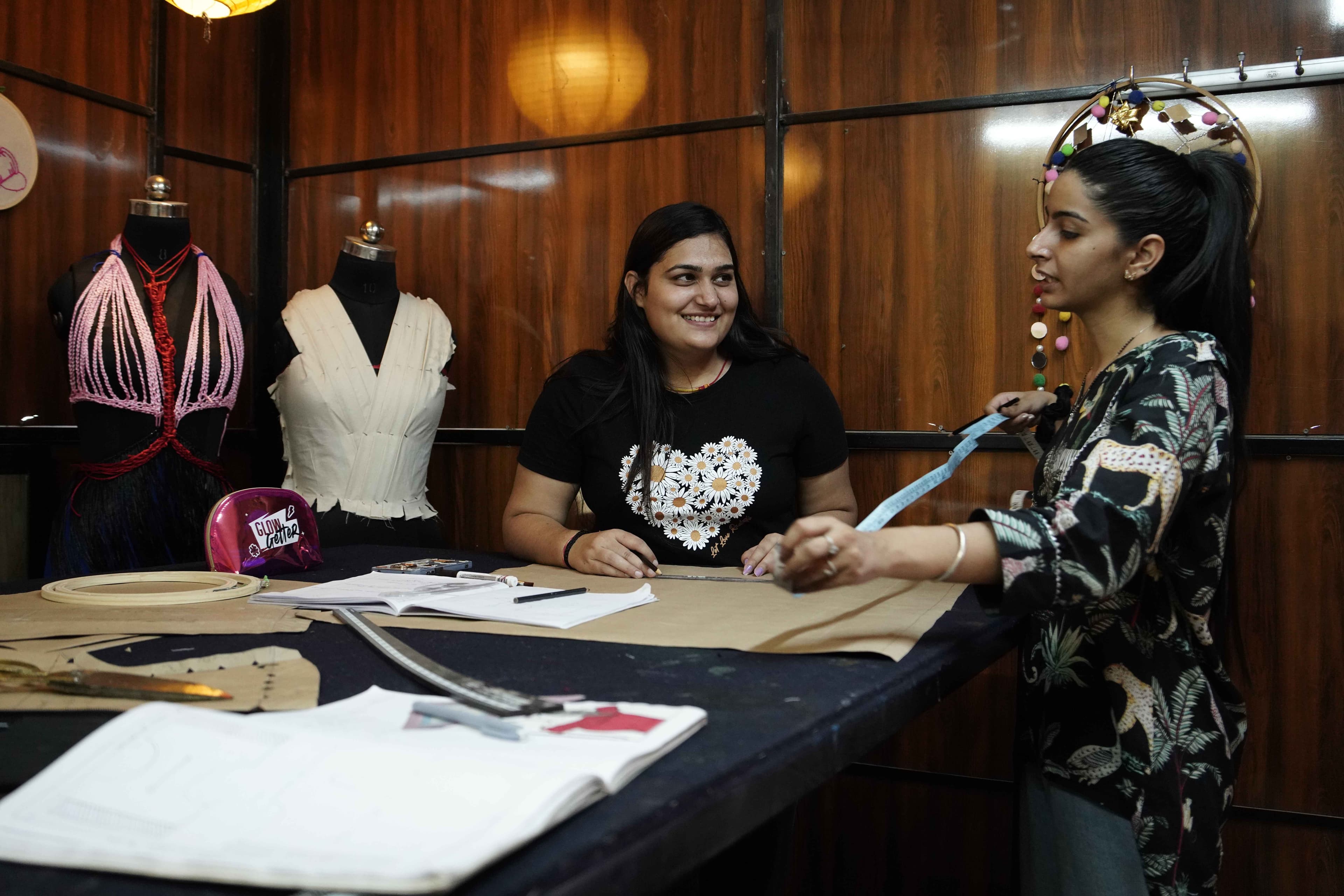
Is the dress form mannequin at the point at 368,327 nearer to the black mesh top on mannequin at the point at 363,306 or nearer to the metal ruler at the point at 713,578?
the black mesh top on mannequin at the point at 363,306

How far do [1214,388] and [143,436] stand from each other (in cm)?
221

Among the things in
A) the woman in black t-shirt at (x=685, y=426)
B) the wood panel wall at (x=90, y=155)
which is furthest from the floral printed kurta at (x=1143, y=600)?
the wood panel wall at (x=90, y=155)

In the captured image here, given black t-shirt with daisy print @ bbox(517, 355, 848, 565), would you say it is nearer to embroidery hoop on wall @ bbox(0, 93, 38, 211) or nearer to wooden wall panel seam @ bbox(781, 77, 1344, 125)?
wooden wall panel seam @ bbox(781, 77, 1344, 125)

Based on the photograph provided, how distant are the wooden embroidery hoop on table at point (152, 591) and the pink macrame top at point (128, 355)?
85cm

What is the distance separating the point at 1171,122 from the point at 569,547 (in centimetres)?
166

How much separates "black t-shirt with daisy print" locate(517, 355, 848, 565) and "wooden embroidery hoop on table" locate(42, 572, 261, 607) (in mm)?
766

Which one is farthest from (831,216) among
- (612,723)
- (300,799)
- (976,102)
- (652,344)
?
(300,799)

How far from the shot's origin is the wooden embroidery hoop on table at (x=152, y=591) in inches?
53.3

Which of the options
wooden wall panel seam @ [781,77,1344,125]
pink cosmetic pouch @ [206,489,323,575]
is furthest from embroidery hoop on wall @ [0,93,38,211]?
wooden wall panel seam @ [781,77,1344,125]

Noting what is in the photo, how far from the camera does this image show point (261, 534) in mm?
1680

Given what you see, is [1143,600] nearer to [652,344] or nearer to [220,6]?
[652,344]

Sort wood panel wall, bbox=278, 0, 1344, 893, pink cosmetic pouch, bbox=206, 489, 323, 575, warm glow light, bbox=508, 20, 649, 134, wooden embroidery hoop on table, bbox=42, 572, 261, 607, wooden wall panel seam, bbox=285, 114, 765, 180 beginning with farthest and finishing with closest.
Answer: warm glow light, bbox=508, 20, 649, 134 → wooden wall panel seam, bbox=285, 114, 765, 180 → wood panel wall, bbox=278, 0, 1344, 893 → pink cosmetic pouch, bbox=206, 489, 323, 575 → wooden embroidery hoop on table, bbox=42, 572, 261, 607

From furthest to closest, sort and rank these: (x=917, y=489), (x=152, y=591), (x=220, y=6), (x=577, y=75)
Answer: (x=577, y=75)
(x=220, y=6)
(x=152, y=591)
(x=917, y=489)

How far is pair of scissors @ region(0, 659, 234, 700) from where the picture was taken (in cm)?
87
